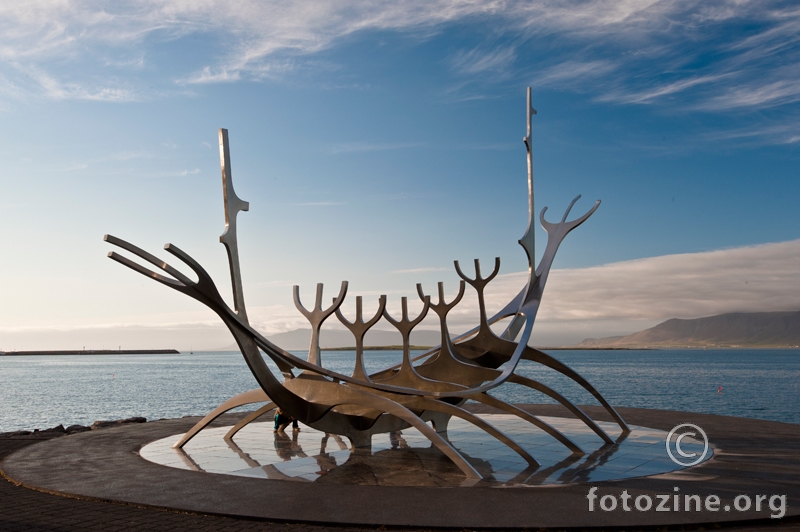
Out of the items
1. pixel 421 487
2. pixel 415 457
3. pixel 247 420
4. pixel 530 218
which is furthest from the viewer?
pixel 530 218

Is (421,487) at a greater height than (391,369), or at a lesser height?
lesser

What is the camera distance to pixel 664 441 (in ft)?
53.5

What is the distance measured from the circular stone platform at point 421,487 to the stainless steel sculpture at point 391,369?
0.77m

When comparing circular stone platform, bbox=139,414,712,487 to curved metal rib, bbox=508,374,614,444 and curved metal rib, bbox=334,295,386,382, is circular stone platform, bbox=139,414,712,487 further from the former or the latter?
curved metal rib, bbox=334,295,386,382

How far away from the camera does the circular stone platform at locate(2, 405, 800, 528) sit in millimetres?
9102

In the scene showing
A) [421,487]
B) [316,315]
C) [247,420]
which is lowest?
[421,487]

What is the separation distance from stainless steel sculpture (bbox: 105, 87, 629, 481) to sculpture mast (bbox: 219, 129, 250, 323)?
2 cm

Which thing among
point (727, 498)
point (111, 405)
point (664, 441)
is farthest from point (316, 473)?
point (111, 405)

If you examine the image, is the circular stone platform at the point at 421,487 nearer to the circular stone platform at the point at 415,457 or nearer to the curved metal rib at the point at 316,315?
the circular stone platform at the point at 415,457

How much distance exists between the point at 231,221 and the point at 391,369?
597cm

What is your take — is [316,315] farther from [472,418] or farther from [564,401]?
[564,401]

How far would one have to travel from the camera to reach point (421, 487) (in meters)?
10.8

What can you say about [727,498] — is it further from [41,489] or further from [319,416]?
[41,489]

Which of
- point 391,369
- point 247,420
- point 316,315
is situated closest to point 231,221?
point 316,315
